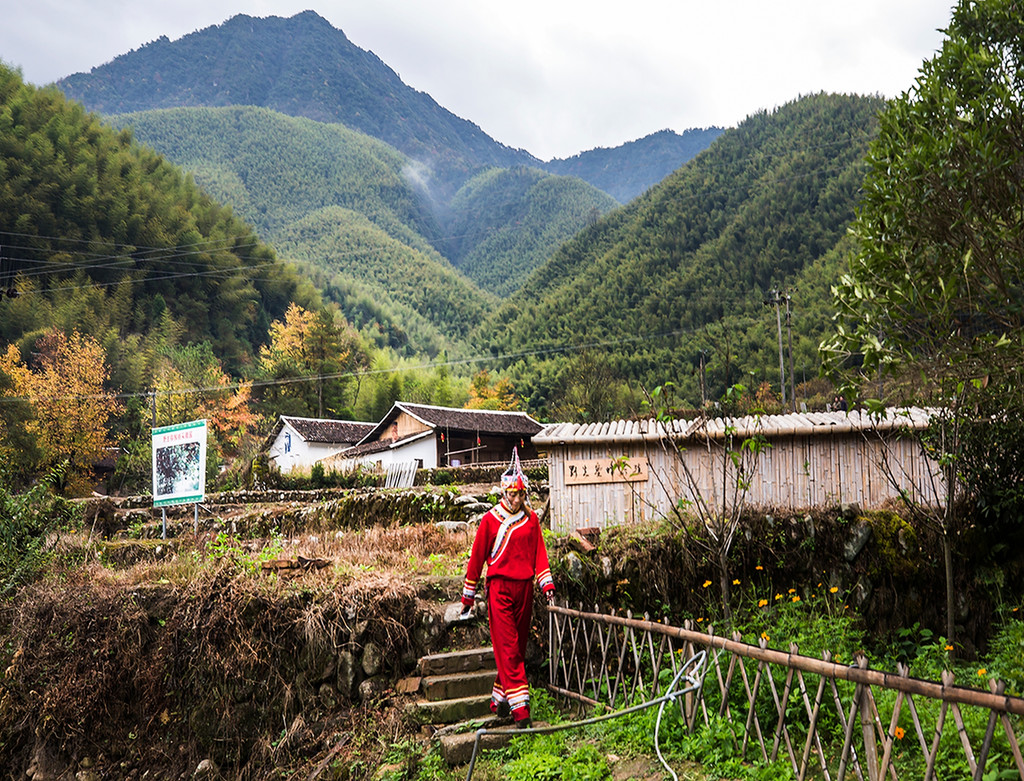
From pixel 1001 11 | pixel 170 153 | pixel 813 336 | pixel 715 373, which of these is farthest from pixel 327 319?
pixel 170 153

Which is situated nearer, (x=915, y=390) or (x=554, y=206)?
(x=915, y=390)

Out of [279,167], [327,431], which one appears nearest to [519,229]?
[279,167]

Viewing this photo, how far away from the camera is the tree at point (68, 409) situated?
33188 mm

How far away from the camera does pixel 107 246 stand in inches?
2072

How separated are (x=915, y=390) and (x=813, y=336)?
38.7 metres

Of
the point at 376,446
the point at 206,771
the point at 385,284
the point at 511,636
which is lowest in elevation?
the point at 206,771

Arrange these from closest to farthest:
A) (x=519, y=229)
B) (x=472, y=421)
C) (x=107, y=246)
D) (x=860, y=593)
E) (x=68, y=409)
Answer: (x=860, y=593), (x=472, y=421), (x=68, y=409), (x=107, y=246), (x=519, y=229)

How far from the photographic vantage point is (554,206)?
115375mm

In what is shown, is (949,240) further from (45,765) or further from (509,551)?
(45,765)

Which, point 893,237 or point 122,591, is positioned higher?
point 893,237

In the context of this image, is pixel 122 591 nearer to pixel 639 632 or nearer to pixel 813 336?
pixel 639 632

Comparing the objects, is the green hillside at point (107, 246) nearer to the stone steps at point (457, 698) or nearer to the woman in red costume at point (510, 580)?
the stone steps at point (457, 698)

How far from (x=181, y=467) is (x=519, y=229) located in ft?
351

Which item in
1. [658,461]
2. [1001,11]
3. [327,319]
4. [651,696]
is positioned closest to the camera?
[651,696]
